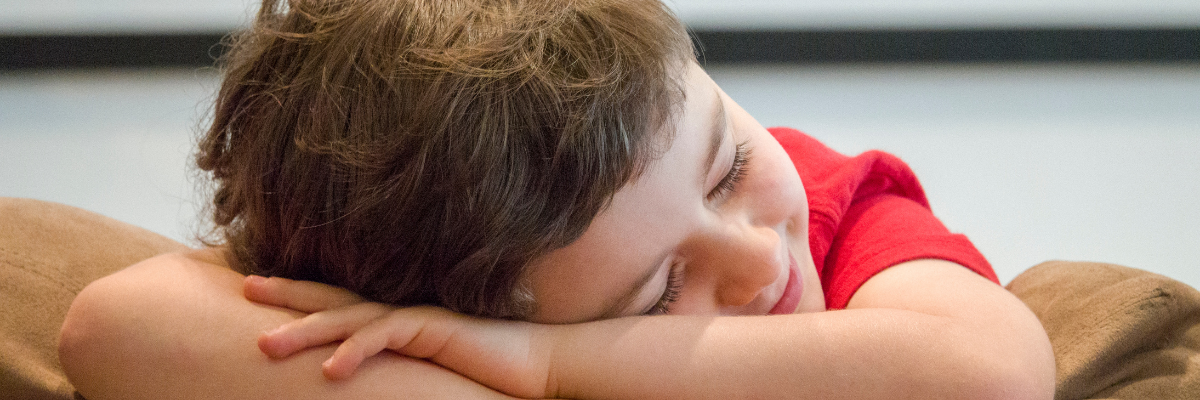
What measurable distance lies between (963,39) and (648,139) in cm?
174

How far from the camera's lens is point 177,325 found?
51 centimetres

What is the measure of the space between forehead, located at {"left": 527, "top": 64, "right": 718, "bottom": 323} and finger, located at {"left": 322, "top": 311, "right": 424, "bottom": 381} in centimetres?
8

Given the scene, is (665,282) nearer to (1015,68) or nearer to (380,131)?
(380,131)

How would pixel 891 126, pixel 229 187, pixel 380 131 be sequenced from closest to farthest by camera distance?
1. pixel 380 131
2. pixel 229 187
3. pixel 891 126

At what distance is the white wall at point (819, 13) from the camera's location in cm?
196

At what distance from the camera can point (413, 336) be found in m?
0.52

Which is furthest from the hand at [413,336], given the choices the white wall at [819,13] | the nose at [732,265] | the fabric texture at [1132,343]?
the white wall at [819,13]

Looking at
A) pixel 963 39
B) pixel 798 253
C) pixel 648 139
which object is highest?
pixel 648 139

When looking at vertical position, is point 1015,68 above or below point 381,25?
below

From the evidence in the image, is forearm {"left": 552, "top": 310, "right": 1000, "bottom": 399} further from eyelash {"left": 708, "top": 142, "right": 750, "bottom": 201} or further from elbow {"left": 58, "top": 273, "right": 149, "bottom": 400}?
elbow {"left": 58, "top": 273, "right": 149, "bottom": 400}

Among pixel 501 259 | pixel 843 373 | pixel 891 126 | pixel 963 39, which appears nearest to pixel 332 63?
pixel 501 259

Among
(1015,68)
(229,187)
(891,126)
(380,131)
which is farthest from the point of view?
(1015,68)

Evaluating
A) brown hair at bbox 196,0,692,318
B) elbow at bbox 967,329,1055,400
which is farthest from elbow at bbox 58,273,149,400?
elbow at bbox 967,329,1055,400

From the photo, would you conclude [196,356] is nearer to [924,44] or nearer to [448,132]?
[448,132]
